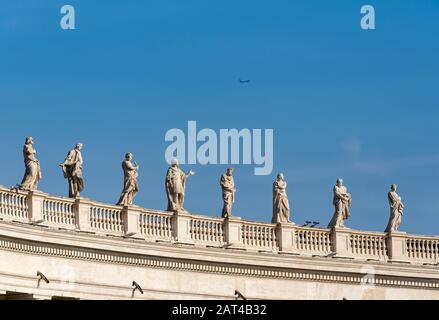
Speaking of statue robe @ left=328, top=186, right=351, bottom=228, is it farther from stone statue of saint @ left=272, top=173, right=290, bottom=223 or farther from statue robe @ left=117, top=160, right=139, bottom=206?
statue robe @ left=117, top=160, right=139, bottom=206

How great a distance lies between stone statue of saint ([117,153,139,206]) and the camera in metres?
93.9

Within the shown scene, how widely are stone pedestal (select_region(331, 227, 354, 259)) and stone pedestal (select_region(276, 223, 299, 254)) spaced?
225cm

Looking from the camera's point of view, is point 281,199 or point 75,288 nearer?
point 75,288

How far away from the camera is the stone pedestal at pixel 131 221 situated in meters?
92.6

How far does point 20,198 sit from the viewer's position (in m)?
88.5

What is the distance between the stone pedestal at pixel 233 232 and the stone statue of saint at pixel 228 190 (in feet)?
1.53

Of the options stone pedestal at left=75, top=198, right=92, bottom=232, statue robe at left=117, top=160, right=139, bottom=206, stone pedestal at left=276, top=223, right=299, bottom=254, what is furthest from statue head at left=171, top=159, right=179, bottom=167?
stone pedestal at left=75, top=198, right=92, bottom=232

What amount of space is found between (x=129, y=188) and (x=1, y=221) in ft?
29.1

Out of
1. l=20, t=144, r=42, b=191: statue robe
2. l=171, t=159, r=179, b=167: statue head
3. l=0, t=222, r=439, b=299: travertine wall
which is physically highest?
l=171, t=159, r=179, b=167: statue head

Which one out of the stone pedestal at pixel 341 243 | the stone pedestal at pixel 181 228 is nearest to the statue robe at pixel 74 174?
the stone pedestal at pixel 181 228

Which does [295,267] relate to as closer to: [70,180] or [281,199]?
[281,199]

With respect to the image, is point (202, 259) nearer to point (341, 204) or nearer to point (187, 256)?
point (187, 256)

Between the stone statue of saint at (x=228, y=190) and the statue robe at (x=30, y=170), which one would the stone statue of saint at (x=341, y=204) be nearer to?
the stone statue of saint at (x=228, y=190)
